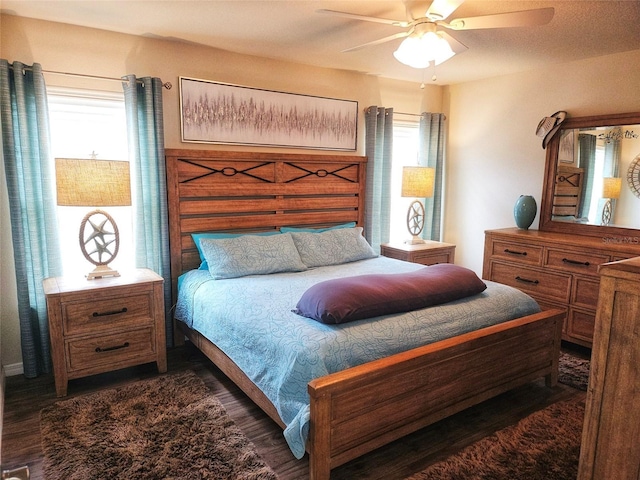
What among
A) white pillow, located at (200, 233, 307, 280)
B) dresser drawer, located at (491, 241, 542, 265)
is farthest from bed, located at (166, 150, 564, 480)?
dresser drawer, located at (491, 241, 542, 265)

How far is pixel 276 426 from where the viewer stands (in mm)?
2422

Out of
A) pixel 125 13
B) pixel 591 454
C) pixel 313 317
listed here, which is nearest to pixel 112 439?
pixel 313 317

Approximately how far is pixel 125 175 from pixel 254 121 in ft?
4.24

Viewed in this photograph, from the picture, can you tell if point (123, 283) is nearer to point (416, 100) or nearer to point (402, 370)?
point (402, 370)

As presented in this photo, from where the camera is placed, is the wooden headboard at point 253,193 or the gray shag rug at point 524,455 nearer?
the gray shag rug at point 524,455

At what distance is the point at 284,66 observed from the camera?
3.86 m

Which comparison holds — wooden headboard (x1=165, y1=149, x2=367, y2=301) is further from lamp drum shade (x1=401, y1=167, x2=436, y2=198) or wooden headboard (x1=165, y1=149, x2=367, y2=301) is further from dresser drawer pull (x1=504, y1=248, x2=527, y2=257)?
dresser drawer pull (x1=504, y1=248, x2=527, y2=257)

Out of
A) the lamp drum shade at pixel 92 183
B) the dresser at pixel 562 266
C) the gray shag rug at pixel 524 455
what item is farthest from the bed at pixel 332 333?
the dresser at pixel 562 266

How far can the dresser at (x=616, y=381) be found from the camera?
132 cm

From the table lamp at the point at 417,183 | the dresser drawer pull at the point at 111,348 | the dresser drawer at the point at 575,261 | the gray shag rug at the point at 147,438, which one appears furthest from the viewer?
the table lamp at the point at 417,183

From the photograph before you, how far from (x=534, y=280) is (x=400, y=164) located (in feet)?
6.01

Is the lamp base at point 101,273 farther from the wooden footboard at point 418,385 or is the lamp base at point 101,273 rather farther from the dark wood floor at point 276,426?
the wooden footboard at point 418,385

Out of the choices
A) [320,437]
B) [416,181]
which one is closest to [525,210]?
[416,181]

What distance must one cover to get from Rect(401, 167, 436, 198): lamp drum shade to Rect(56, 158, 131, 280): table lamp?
2544 mm
